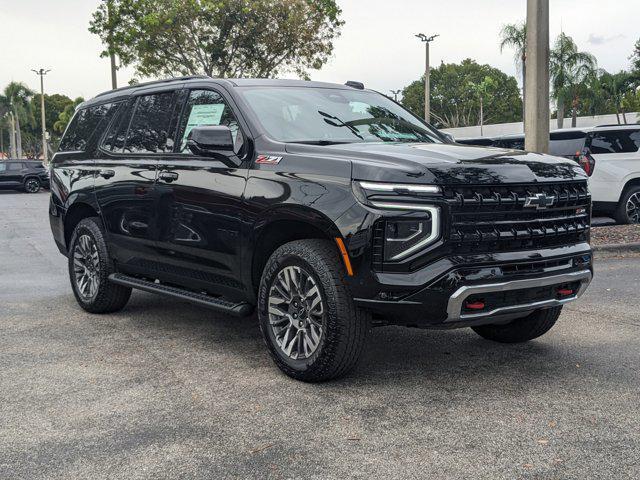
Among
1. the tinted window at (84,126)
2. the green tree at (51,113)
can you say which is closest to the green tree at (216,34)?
the tinted window at (84,126)

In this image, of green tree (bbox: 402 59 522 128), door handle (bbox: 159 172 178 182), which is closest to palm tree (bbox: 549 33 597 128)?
green tree (bbox: 402 59 522 128)

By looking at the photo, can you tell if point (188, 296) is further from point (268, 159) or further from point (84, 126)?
point (84, 126)

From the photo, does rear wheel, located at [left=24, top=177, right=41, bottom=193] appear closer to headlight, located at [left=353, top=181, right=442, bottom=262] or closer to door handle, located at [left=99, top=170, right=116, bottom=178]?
door handle, located at [left=99, top=170, right=116, bottom=178]

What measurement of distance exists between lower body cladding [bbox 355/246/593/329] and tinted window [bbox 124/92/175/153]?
2480mm

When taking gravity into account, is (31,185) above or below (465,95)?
below

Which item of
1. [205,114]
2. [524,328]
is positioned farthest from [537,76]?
[205,114]

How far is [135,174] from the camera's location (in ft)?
20.8

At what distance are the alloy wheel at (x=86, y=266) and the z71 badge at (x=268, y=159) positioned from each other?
2351mm

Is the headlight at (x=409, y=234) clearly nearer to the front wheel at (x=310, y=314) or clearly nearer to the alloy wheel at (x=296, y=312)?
the front wheel at (x=310, y=314)

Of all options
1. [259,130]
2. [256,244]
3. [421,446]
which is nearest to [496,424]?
[421,446]

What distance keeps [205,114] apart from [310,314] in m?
1.93

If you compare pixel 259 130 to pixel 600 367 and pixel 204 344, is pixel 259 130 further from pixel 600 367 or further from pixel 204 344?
pixel 600 367

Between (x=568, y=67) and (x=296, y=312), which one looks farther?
(x=568, y=67)

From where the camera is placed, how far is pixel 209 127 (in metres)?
5.19
